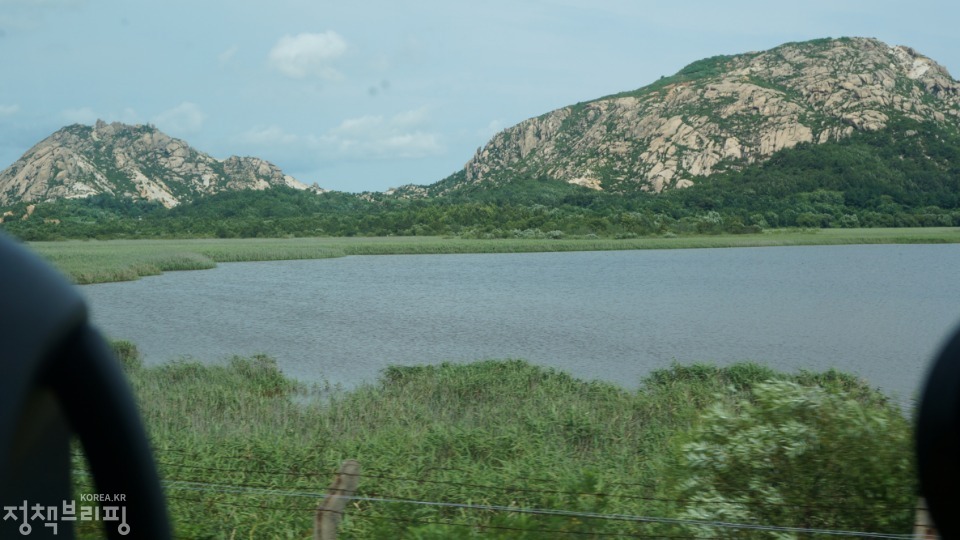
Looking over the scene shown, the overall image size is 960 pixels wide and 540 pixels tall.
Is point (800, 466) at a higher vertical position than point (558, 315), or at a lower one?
higher

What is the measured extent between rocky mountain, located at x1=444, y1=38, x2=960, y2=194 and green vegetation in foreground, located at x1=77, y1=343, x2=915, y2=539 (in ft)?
322

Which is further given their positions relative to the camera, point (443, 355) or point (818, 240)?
point (818, 240)

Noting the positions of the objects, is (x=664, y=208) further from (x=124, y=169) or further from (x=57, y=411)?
(x=124, y=169)

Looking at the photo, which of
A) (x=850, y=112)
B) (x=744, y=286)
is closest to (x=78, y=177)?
(x=850, y=112)

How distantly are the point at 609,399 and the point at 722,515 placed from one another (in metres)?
7.71

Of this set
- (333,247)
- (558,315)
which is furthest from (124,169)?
(558,315)

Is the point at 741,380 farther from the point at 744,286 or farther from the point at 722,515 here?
the point at 744,286

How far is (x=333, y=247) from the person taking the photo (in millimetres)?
57594

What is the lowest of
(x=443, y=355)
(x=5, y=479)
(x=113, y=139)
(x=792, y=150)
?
(x=443, y=355)

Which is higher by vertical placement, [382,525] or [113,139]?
[113,139]

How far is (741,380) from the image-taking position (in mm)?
14648

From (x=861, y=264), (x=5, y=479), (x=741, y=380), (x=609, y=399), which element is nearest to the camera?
(x=5, y=479)

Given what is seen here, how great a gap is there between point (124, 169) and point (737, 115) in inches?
4097

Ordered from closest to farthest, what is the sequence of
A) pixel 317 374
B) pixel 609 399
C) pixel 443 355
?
pixel 609 399 < pixel 317 374 < pixel 443 355
